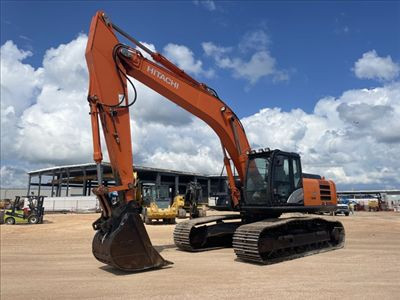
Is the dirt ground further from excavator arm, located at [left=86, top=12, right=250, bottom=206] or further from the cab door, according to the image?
excavator arm, located at [left=86, top=12, right=250, bottom=206]

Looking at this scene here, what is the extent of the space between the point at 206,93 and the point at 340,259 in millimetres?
6072

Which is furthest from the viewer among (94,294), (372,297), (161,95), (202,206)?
(202,206)

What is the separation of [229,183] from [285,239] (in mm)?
2662

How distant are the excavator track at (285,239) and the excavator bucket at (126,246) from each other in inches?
103

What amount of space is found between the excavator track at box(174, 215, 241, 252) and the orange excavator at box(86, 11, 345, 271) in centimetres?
3

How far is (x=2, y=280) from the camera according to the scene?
29.0 ft

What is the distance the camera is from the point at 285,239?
442 inches

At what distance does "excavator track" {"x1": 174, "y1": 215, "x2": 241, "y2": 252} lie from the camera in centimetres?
1236

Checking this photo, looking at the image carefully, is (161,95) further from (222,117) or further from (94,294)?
(94,294)

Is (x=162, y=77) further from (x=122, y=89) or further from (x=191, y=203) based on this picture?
(x=191, y=203)

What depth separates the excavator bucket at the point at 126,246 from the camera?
8477 mm

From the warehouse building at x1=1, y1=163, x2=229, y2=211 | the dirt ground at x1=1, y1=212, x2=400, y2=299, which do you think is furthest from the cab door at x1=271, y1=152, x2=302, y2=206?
the warehouse building at x1=1, y1=163, x2=229, y2=211

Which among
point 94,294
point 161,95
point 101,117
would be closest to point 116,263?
point 94,294

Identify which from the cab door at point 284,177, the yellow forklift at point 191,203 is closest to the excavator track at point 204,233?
the cab door at point 284,177
